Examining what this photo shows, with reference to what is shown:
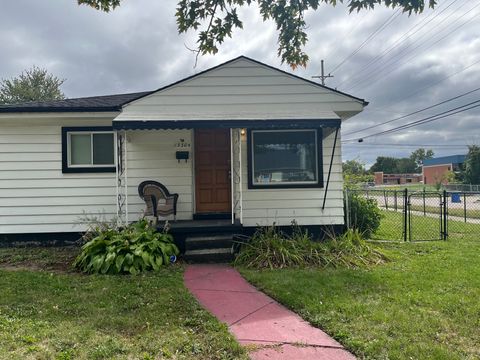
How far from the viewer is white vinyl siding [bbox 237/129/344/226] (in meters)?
7.38

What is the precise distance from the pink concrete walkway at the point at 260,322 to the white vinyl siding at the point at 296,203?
2294mm

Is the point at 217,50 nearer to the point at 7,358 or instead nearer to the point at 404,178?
the point at 7,358

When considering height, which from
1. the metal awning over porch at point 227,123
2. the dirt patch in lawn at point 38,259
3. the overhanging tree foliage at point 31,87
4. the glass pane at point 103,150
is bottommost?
the dirt patch in lawn at point 38,259

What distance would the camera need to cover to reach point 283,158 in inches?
293

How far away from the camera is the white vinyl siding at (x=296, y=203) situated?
7.38 m

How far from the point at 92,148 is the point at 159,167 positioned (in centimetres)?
157

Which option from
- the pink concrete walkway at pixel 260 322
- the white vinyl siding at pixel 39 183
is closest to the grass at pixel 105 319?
the pink concrete walkway at pixel 260 322

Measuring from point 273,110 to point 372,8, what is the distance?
2799 mm

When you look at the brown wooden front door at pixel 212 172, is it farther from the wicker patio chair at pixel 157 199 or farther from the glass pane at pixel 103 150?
the glass pane at pixel 103 150

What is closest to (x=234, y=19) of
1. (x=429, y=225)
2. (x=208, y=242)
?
(x=208, y=242)

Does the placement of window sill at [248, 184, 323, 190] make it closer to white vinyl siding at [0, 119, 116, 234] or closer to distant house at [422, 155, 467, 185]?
white vinyl siding at [0, 119, 116, 234]

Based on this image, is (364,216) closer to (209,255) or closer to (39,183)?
(209,255)

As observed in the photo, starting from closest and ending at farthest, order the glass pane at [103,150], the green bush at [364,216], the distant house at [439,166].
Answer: the glass pane at [103,150]
the green bush at [364,216]
the distant house at [439,166]

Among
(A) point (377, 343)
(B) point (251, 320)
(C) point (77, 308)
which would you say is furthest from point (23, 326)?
(A) point (377, 343)
